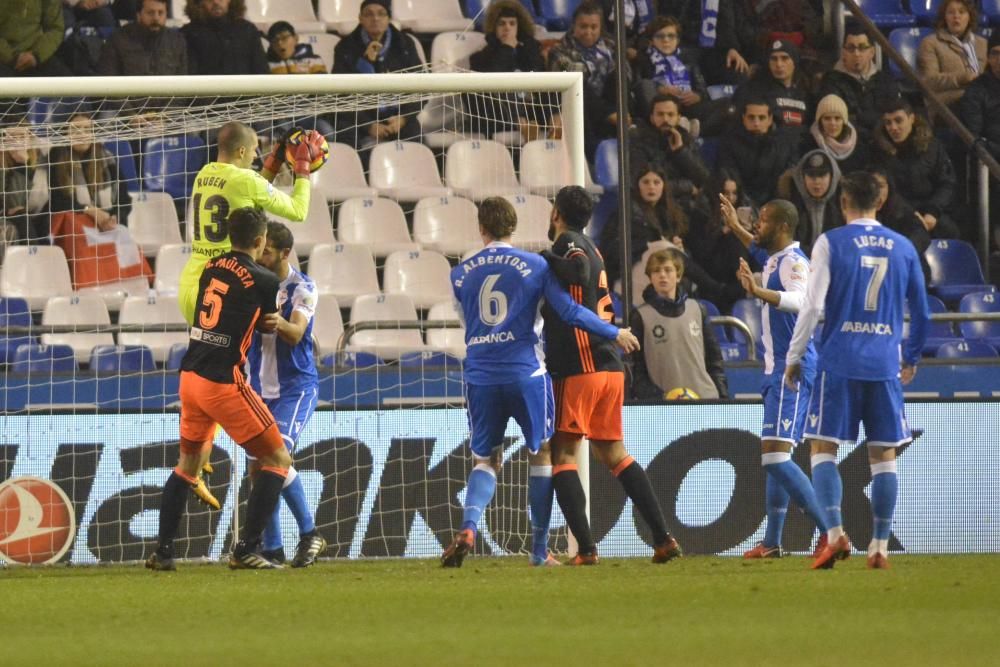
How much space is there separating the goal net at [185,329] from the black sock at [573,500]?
153 centimetres

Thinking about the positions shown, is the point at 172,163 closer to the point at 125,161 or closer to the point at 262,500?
the point at 125,161

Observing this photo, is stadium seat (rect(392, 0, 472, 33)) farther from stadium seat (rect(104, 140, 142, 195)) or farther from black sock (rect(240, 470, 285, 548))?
black sock (rect(240, 470, 285, 548))

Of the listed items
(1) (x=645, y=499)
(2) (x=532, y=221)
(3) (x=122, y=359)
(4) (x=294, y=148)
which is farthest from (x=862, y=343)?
(3) (x=122, y=359)

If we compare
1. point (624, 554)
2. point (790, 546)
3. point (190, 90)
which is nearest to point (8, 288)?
point (190, 90)

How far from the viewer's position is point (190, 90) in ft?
32.7

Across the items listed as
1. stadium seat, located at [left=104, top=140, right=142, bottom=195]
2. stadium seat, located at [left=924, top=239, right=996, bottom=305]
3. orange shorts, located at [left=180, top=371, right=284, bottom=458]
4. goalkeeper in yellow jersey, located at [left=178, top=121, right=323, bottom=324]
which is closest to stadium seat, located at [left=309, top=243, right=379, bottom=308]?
stadium seat, located at [left=104, top=140, right=142, bottom=195]

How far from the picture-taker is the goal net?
10.4 meters

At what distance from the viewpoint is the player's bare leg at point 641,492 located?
9.02 metres

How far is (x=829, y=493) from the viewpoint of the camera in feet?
27.7

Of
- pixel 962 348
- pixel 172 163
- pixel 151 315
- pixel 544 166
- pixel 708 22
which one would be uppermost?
pixel 708 22

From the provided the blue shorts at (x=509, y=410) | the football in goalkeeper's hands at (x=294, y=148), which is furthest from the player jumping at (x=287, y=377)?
the blue shorts at (x=509, y=410)

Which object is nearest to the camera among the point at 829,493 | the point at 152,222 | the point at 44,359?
the point at 829,493

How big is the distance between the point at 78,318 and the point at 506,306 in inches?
163

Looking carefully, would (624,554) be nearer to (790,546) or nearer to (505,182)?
(790,546)
